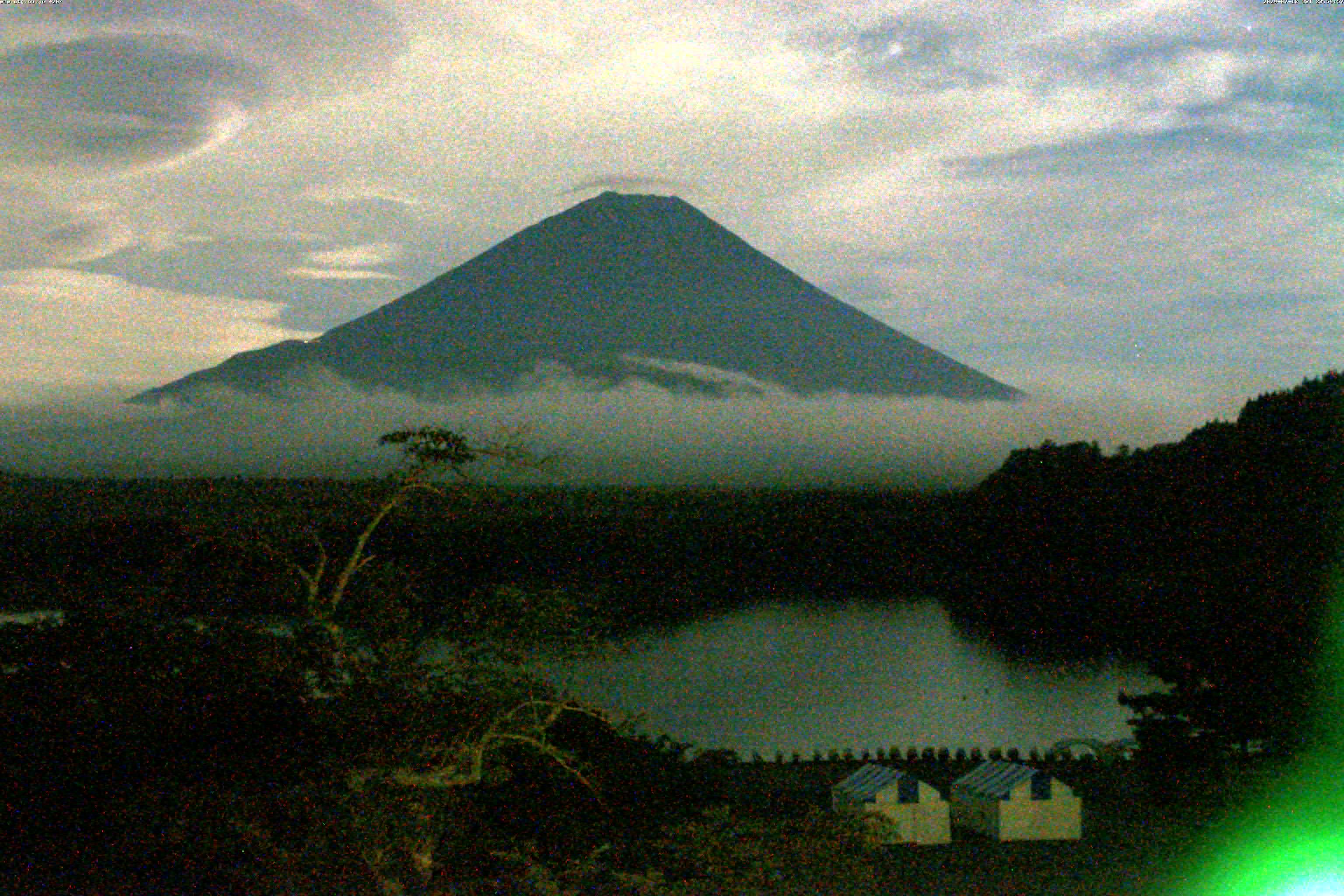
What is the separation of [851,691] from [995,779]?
1769 cm

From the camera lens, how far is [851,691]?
29.2 metres

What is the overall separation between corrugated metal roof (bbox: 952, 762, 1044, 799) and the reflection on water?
301 inches

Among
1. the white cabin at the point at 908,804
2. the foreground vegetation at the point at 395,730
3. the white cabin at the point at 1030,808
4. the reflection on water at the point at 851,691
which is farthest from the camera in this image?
the reflection on water at the point at 851,691

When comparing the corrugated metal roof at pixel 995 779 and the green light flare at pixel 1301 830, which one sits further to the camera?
the corrugated metal roof at pixel 995 779

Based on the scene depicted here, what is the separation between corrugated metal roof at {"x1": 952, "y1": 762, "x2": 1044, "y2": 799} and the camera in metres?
11.4

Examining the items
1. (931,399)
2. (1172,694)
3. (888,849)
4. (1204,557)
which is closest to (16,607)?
(888,849)

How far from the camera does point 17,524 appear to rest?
13.9 meters

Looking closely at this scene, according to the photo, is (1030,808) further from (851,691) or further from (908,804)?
(851,691)

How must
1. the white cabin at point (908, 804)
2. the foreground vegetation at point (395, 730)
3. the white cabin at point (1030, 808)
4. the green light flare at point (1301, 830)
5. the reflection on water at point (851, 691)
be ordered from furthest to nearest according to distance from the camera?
the reflection on water at point (851, 691) → the white cabin at point (1030, 808) → the white cabin at point (908, 804) → the green light flare at point (1301, 830) → the foreground vegetation at point (395, 730)

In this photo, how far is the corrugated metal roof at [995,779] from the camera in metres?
11.4

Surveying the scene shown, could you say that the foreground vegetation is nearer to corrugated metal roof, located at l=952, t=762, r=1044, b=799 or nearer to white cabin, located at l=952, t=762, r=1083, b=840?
white cabin, located at l=952, t=762, r=1083, b=840

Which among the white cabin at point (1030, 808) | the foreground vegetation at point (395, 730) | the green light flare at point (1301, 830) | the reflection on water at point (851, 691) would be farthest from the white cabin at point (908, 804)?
the reflection on water at point (851, 691)

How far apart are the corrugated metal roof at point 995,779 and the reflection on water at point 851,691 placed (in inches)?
301

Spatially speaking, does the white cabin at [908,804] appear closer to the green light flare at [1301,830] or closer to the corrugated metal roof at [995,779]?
the corrugated metal roof at [995,779]
